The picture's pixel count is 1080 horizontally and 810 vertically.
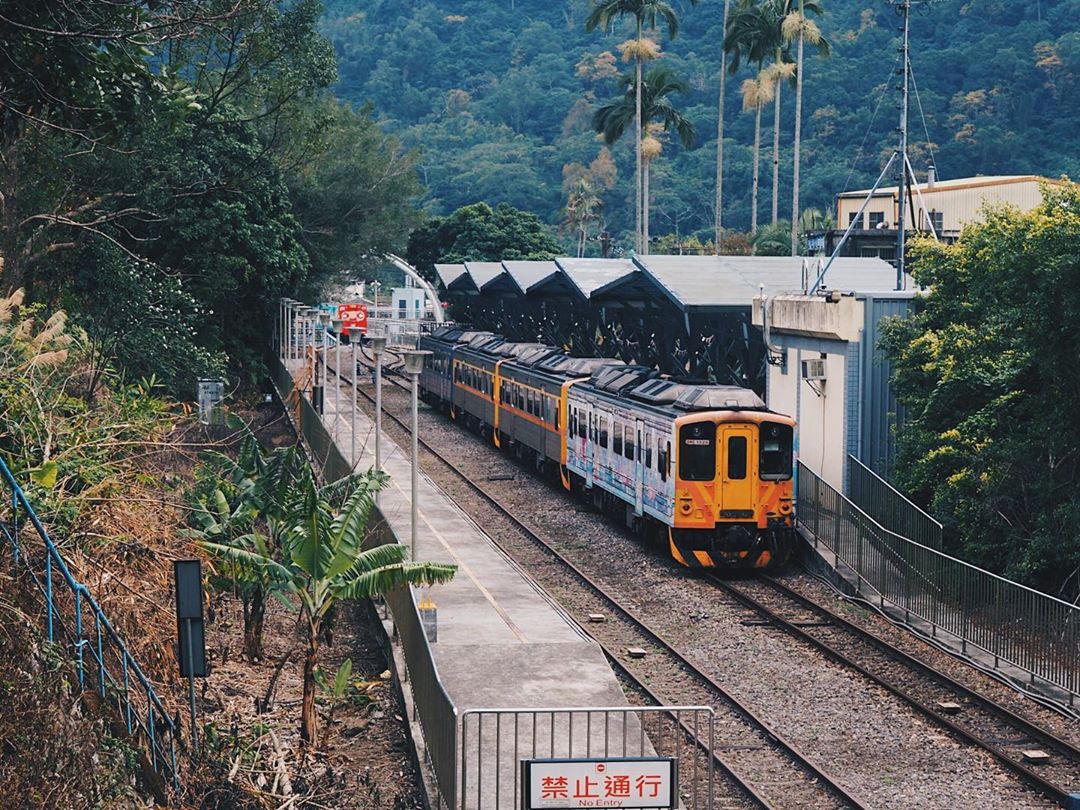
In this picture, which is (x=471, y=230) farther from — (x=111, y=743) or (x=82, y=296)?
(x=111, y=743)

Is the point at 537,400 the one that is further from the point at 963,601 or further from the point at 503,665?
the point at 503,665

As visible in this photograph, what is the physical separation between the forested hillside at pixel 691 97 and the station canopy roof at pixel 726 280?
32.0 meters

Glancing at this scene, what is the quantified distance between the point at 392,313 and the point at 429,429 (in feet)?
161

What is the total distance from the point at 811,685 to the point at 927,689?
1276 mm

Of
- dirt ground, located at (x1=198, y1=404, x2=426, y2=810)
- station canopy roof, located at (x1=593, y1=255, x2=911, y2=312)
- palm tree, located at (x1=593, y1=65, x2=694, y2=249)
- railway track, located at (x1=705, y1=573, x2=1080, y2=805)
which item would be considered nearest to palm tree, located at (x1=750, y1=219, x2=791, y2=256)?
palm tree, located at (x1=593, y1=65, x2=694, y2=249)

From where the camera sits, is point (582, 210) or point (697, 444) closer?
point (697, 444)

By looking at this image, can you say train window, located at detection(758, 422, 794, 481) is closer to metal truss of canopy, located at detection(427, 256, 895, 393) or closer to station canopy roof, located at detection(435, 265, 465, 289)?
Answer: metal truss of canopy, located at detection(427, 256, 895, 393)

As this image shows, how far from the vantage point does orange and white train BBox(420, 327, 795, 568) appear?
22.8 metres

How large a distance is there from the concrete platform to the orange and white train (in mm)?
2626

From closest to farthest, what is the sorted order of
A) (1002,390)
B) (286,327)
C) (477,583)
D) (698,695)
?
1. (698,695)
2. (1002,390)
3. (477,583)
4. (286,327)

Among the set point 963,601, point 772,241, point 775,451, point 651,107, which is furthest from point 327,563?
point 772,241

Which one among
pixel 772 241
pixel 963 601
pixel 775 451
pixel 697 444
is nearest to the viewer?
pixel 963 601

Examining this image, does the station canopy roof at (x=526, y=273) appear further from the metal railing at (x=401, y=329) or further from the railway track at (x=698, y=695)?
the railway track at (x=698, y=695)

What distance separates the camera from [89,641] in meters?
12.5
